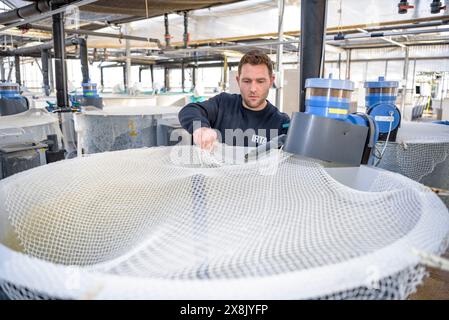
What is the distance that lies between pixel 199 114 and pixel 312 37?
0.48 m

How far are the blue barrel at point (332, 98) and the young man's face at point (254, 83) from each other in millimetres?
425

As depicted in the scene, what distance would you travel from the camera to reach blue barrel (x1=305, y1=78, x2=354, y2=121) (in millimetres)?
837

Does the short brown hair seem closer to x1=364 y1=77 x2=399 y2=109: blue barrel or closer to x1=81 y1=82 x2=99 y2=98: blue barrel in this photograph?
x1=364 y1=77 x2=399 y2=109: blue barrel

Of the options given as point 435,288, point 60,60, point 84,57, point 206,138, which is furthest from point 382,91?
point 84,57

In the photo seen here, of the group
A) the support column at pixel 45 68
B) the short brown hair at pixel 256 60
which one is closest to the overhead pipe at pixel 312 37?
the short brown hair at pixel 256 60

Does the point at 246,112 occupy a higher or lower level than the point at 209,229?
higher

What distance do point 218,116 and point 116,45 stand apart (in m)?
5.58

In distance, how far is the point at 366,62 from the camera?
10.5 metres

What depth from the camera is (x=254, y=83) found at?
1.27 meters

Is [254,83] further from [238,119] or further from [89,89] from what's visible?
[89,89]

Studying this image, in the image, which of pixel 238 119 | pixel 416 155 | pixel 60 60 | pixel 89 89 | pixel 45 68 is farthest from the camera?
pixel 45 68

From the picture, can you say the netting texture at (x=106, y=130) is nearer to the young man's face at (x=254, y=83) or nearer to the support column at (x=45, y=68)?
the young man's face at (x=254, y=83)

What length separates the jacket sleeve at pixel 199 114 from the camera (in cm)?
121
